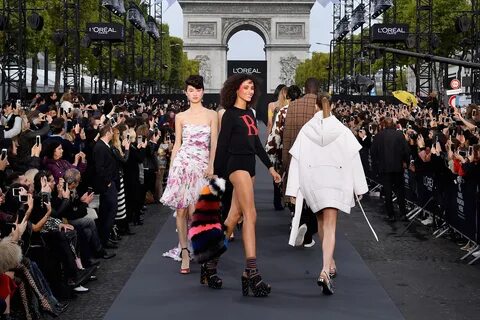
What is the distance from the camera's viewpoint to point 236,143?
864cm

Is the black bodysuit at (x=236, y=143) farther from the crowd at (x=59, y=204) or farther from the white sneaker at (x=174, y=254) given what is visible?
the white sneaker at (x=174, y=254)

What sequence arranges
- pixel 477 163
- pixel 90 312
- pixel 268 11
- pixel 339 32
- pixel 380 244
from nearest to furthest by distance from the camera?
1. pixel 90 312
2. pixel 477 163
3. pixel 380 244
4. pixel 339 32
5. pixel 268 11

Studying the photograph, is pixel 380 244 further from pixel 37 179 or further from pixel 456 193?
pixel 37 179

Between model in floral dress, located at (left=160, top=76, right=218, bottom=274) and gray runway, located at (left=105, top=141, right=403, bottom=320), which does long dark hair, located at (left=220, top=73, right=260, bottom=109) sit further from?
gray runway, located at (left=105, top=141, right=403, bottom=320)

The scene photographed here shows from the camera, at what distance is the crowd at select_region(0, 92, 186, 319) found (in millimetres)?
7793

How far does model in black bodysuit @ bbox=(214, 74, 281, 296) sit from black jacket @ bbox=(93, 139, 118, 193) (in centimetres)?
301

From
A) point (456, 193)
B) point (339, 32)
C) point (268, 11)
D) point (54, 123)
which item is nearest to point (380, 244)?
point (456, 193)

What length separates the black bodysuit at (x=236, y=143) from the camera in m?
8.62

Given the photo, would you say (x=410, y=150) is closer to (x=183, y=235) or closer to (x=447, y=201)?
(x=447, y=201)

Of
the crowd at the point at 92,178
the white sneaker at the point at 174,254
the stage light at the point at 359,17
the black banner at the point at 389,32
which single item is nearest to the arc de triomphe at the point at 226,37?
the stage light at the point at 359,17

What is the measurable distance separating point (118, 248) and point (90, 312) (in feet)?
12.1

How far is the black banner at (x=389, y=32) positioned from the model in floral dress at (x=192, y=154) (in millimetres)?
30686

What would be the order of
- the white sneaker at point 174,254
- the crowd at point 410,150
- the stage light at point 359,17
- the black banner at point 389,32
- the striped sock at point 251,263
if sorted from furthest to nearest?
the stage light at point 359,17
the black banner at point 389,32
the crowd at point 410,150
the white sneaker at point 174,254
the striped sock at point 251,263

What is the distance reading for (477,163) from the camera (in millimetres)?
11148
